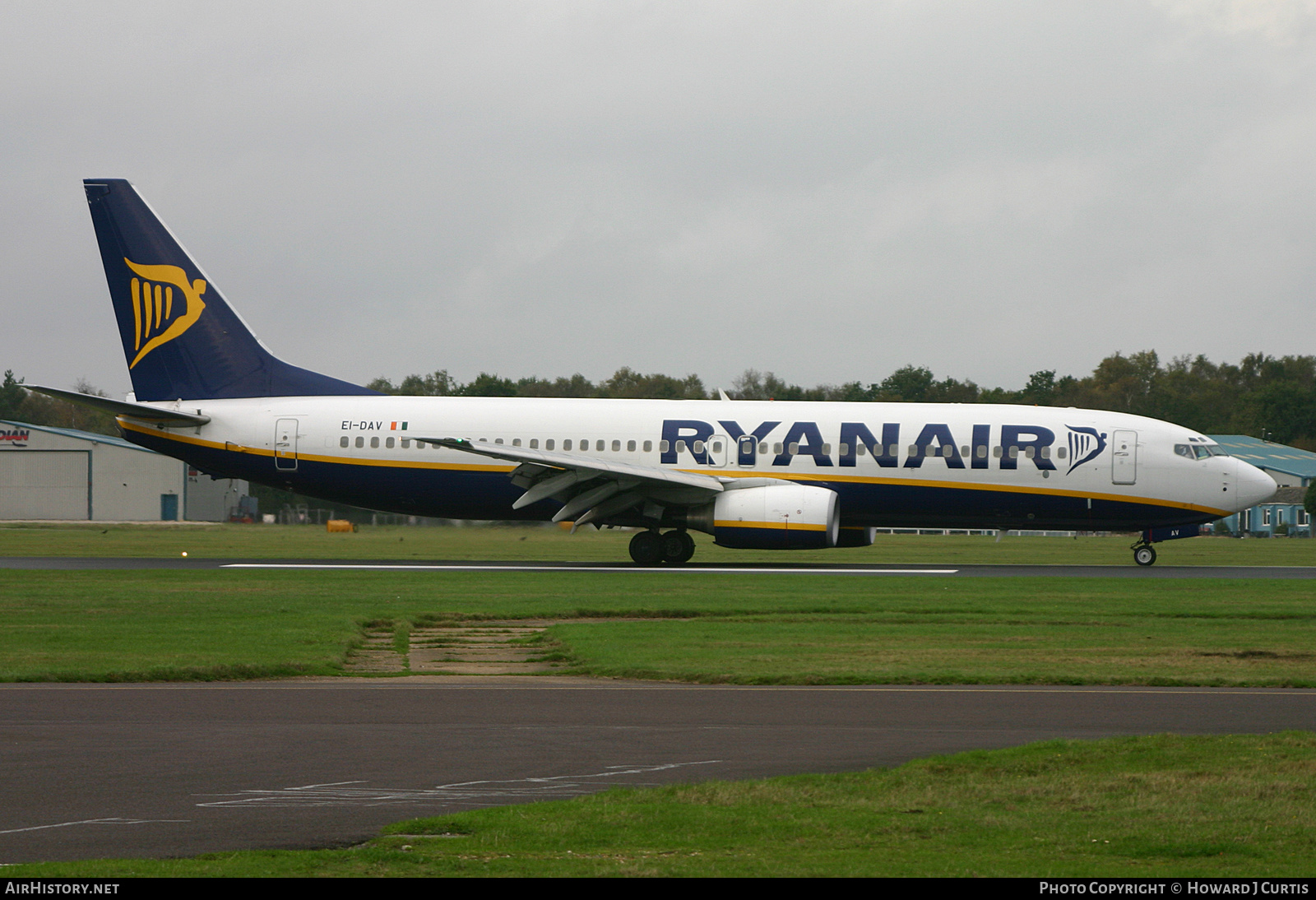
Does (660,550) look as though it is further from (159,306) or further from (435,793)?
(435,793)

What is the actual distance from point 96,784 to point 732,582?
1834 cm

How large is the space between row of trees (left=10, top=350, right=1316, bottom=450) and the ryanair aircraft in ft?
136

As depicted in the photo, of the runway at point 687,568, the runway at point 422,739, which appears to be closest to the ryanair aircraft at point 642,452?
the runway at point 687,568

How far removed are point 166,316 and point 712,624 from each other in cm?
2089

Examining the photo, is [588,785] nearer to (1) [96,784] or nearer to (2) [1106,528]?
(1) [96,784]

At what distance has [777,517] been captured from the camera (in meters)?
30.2

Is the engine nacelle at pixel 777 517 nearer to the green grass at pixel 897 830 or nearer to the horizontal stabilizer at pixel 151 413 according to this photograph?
the horizontal stabilizer at pixel 151 413

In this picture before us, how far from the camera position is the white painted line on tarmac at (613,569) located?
2931cm

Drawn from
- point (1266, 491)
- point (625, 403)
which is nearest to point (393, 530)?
point (625, 403)

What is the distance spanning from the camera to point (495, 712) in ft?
38.6

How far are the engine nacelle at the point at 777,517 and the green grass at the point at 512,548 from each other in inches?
165

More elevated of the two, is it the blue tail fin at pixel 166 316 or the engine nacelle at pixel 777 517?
the blue tail fin at pixel 166 316

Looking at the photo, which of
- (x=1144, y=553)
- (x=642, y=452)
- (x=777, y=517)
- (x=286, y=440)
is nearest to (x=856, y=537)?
(x=777, y=517)

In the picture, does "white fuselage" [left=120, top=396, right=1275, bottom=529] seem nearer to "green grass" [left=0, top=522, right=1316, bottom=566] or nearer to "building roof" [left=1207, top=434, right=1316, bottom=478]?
"green grass" [left=0, top=522, right=1316, bottom=566]
